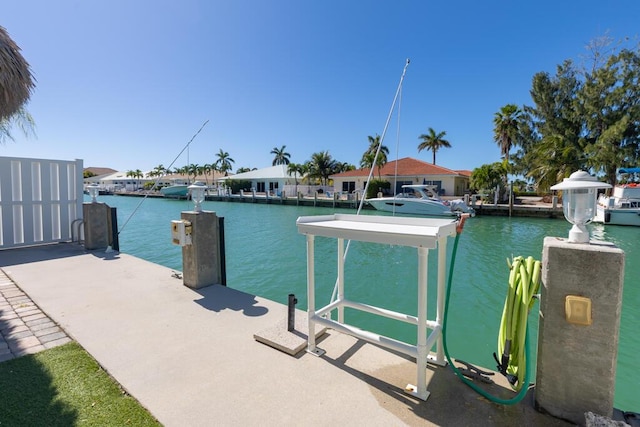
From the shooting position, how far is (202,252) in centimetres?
450

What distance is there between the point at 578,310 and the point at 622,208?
22.2m

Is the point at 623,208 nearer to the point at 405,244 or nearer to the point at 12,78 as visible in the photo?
the point at 405,244

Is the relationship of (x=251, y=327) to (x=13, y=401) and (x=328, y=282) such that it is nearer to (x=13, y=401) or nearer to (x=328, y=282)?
(x=13, y=401)

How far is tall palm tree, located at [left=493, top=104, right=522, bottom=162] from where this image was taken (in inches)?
1223

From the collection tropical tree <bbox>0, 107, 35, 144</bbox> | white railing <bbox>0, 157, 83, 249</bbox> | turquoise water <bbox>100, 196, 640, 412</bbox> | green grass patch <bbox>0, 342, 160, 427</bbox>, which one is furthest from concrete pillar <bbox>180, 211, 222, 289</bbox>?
tropical tree <bbox>0, 107, 35, 144</bbox>

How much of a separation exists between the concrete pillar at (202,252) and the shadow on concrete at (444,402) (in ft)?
8.79

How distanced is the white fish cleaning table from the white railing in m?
7.69

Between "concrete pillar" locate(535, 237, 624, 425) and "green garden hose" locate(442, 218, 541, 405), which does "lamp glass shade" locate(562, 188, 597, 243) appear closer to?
"concrete pillar" locate(535, 237, 624, 425)

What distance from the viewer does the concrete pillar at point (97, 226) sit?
692 cm

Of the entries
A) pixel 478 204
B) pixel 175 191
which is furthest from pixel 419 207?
pixel 175 191

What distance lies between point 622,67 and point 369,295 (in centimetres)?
3082

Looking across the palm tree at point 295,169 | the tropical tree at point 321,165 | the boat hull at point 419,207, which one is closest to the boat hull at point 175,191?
the palm tree at point 295,169

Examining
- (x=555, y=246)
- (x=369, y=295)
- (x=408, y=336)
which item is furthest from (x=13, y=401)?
(x=369, y=295)

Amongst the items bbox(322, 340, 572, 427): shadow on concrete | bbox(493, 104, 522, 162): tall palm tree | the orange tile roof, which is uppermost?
bbox(493, 104, 522, 162): tall palm tree
